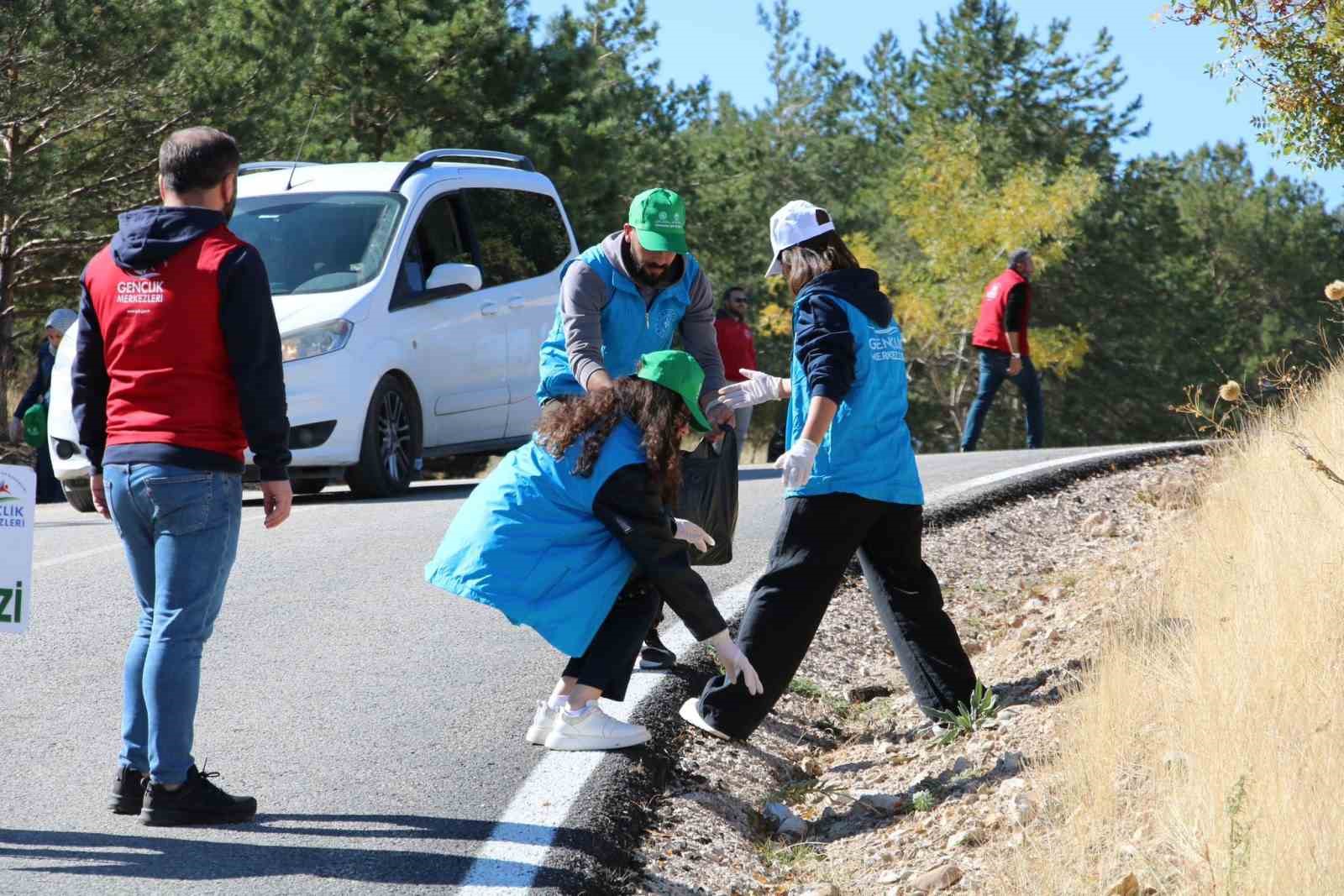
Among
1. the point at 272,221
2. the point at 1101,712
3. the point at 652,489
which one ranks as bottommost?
the point at 1101,712

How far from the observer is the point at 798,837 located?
540cm

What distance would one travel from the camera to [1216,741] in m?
4.69

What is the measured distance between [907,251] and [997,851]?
151 feet

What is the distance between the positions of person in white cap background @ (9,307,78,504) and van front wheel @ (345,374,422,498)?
3633 millimetres

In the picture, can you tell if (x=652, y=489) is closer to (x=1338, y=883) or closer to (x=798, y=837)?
(x=798, y=837)

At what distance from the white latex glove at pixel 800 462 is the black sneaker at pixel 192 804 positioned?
192 centimetres

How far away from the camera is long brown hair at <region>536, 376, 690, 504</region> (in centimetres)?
490

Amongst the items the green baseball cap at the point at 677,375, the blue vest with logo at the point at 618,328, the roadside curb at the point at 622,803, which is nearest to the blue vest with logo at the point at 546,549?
the green baseball cap at the point at 677,375

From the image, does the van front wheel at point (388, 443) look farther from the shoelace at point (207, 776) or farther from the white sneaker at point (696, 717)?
the shoelace at point (207, 776)

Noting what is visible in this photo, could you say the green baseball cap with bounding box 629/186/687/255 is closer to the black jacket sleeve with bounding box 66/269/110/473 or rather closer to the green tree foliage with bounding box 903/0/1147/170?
the black jacket sleeve with bounding box 66/269/110/473

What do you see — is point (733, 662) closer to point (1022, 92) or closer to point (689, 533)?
point (689, 533)

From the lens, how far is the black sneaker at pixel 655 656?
6664 millimetres

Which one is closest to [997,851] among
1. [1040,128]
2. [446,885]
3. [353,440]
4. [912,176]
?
[446,885]

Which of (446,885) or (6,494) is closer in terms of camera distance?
(446,885)
